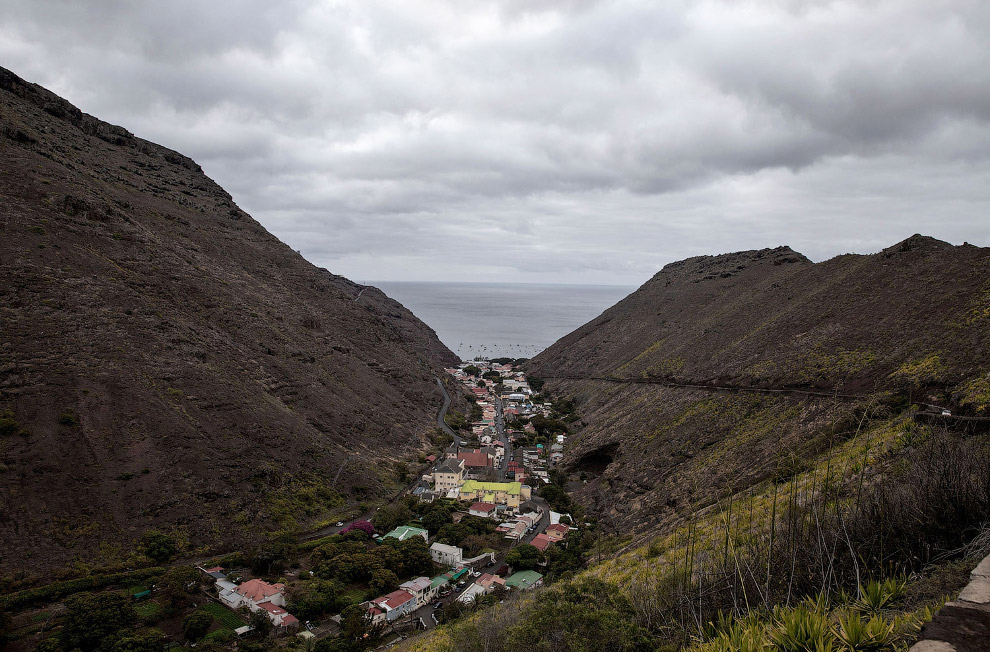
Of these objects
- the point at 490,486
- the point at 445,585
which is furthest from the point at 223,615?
the point at 490,486

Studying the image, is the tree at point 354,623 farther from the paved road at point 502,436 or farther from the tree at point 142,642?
the paved road at point 502,436

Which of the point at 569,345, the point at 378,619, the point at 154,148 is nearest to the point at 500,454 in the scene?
the point at 378,619

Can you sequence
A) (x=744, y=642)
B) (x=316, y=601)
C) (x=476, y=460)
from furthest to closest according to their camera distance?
(x=476, y=460)
(x=316, y=601)
(x=744, y=642)

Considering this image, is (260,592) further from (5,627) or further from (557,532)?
(557,532)

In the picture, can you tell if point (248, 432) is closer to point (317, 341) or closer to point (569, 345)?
point (317, 341)

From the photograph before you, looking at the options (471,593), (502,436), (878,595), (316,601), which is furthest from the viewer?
(502,436)

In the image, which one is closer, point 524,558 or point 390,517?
point 524,558

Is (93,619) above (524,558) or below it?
above
